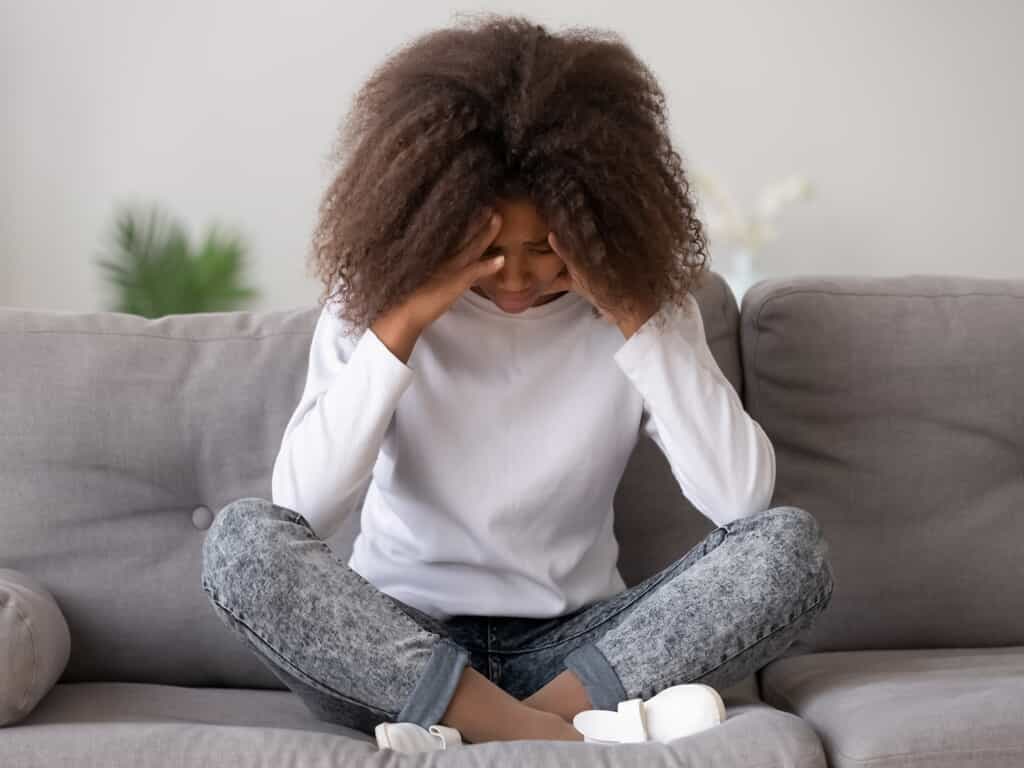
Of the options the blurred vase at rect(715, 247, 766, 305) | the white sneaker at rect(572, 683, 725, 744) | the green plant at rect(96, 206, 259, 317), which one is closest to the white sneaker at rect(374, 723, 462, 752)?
the white sneaker at rect(572, 683, 725, 744)

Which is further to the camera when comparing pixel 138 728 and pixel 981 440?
pixel 981 440

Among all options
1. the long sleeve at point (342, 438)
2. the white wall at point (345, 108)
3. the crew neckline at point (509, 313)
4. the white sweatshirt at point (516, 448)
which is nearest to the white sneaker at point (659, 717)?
the white sweatshirt at point (516, 448)

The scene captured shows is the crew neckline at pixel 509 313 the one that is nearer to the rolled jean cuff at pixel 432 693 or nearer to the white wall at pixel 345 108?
the rolled jean cuff at pixel 432 693

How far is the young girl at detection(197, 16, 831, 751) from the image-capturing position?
1.21m

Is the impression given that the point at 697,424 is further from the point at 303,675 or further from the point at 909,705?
the point at 303,675

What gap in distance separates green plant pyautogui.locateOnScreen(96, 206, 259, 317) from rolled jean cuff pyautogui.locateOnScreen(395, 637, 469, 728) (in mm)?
1977

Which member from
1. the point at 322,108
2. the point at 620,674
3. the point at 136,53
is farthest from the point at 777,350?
the point at 136,53

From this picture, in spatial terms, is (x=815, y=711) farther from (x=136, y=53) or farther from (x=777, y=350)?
(x=136, y=53)

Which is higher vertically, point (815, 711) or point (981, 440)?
point (981, 440)

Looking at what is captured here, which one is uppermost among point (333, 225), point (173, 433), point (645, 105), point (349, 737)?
point (645, 105)

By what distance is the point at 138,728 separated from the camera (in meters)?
1.13

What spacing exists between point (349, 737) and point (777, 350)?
31.0 inches

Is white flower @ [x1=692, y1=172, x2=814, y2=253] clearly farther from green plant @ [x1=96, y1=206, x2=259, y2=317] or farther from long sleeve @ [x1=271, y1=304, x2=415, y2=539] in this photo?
long sleeve @ [x1=271, y1=304, x2=415, y2=539]

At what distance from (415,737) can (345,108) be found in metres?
2.44
